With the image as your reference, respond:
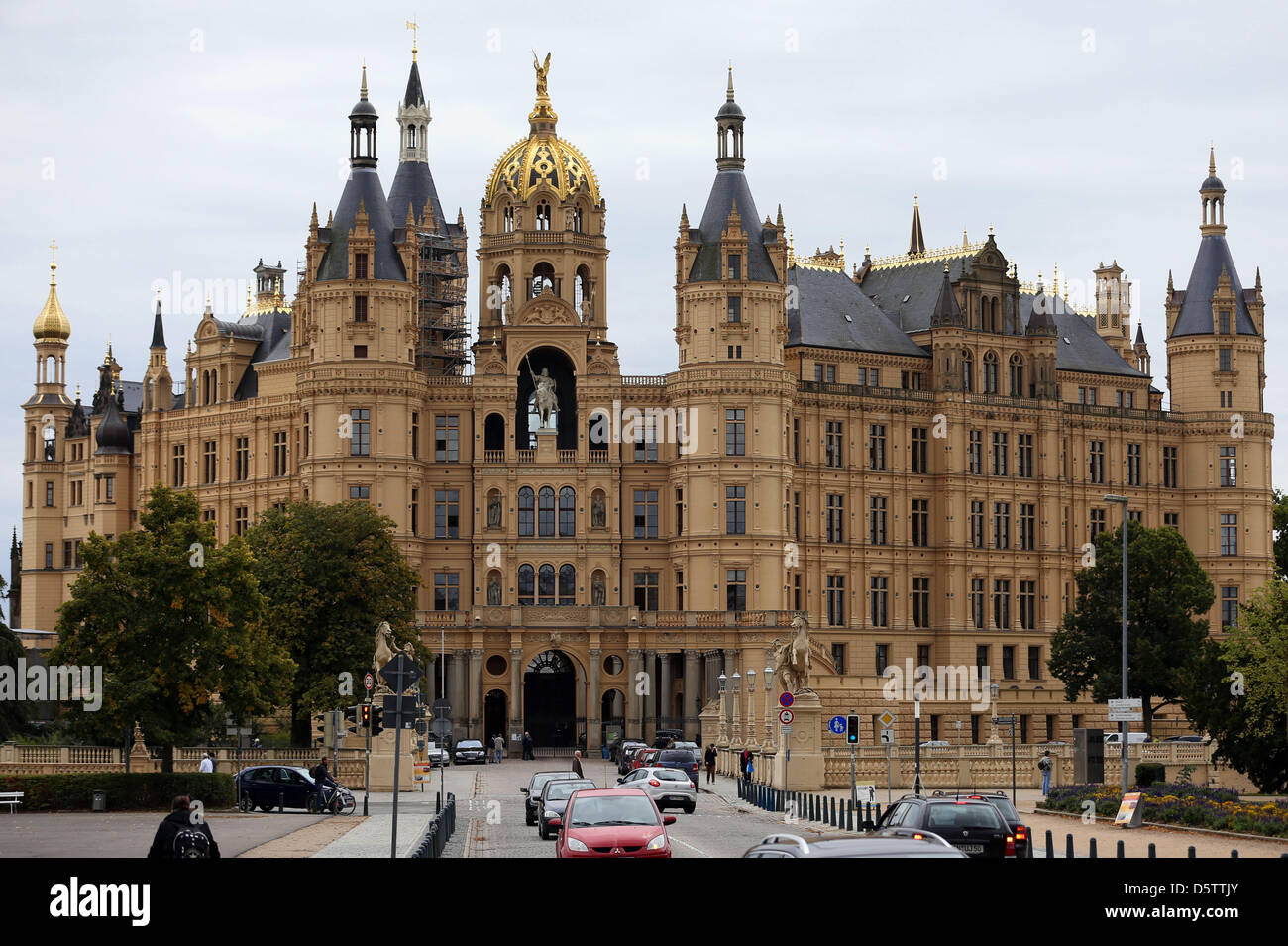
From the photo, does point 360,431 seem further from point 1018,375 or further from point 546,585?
point 1018,375

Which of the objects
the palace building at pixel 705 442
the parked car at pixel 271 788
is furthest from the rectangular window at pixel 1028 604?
the parked car at pixel 271 788

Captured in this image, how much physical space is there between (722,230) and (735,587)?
18.3 metres

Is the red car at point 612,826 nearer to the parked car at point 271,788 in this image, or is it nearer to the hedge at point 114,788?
the hedge at point 114,788

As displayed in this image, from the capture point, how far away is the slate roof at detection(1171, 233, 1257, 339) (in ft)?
403

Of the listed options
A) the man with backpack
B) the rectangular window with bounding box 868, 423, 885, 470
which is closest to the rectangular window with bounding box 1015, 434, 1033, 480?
the rectangular window with bounding box 868, 423, 885, 470

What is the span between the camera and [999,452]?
119 metres

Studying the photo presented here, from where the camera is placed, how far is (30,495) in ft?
490

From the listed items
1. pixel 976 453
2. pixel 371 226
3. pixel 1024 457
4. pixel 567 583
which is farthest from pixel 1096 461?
pixel 371 226

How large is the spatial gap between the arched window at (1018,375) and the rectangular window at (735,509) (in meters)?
20.7

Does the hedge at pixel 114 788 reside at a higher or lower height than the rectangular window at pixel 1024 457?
lower

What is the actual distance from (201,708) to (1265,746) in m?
31.3

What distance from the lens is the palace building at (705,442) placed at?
353 feet
